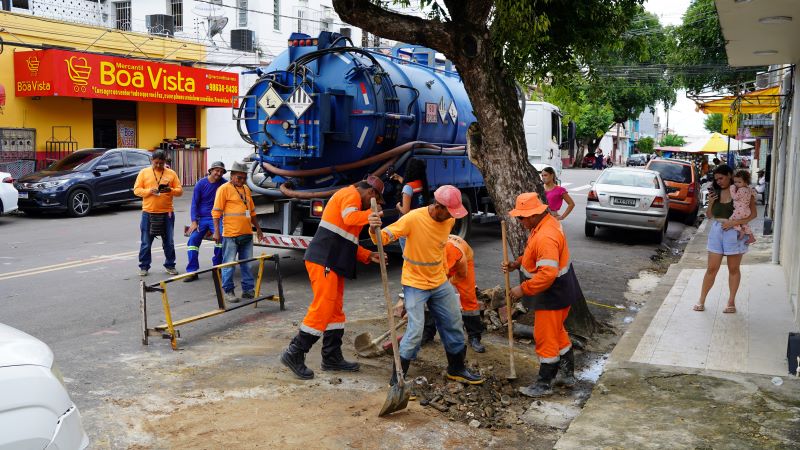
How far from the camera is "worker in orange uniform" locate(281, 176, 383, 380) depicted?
6.38 metres

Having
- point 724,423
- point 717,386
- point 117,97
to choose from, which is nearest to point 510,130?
point 717,386

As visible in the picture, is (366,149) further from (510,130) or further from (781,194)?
(781,194)

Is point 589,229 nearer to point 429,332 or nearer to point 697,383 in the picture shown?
point 429,332

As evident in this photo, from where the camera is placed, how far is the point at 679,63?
74.4 ft

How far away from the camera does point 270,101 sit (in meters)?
10.6

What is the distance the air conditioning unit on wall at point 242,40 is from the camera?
106 ft

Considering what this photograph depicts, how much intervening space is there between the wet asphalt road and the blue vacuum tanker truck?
3.91 feet

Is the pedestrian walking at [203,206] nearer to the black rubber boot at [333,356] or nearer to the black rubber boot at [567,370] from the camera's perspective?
the black rubber boot at [333,356]

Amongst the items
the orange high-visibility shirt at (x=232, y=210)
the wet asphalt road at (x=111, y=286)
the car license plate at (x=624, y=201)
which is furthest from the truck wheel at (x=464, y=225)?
the orange high-visibility shirt at (x=232, y=210)

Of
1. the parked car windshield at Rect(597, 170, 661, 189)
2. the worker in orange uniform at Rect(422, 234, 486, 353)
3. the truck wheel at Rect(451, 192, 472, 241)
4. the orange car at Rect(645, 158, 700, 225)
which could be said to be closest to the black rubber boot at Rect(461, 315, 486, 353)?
the worker in orange uniform at Rect(422, 234, 486, 353)

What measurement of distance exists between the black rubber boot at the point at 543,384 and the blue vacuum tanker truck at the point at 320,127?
15.7 ft

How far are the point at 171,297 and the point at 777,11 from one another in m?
7.34

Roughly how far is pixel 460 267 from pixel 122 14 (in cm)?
3197

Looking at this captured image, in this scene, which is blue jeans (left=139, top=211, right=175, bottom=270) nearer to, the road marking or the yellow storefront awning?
the road marking
